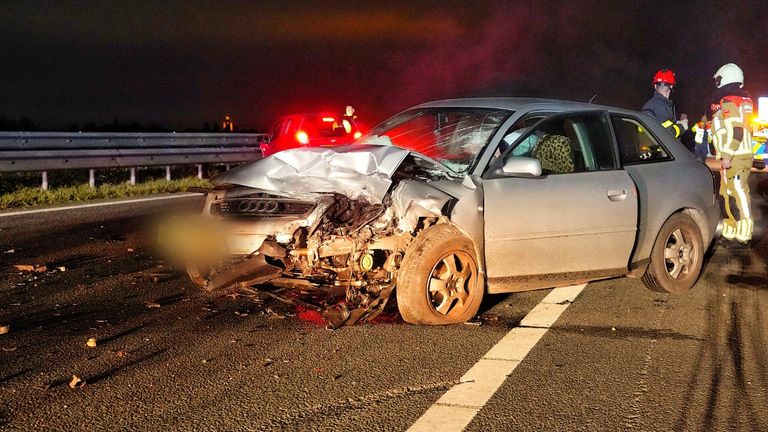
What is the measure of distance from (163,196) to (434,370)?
1081cm

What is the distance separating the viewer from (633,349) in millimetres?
5281

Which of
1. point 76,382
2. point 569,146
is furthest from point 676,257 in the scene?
point 76,382

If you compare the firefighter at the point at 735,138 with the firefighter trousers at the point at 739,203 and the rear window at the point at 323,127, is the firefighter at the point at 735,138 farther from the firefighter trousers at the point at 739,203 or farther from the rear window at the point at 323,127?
the rear window at the point at 323,127

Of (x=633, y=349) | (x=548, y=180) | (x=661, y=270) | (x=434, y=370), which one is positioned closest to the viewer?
(x=434, y=370)

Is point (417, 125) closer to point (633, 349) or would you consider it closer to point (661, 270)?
point (661, 270)

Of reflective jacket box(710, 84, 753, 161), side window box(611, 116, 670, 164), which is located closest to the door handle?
side window box(611, 116, 670, 164)

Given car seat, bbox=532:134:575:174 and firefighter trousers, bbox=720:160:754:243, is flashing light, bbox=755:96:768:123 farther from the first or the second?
car seat, bbox=532:134:575:174

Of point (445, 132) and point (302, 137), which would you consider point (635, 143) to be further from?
point (302, 137)

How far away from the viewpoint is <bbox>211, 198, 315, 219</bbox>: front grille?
18.8ft

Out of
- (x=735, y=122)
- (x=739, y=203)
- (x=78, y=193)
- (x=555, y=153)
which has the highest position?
(x=735, y=122)

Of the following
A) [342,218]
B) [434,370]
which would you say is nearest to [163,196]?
[342,218]

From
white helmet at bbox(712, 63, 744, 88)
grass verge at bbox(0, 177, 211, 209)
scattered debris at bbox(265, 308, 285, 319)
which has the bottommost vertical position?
scattered debris at bbox(265, 308, 285, 319)

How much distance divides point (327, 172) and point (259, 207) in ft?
1.72

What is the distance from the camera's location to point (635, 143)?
725cm
